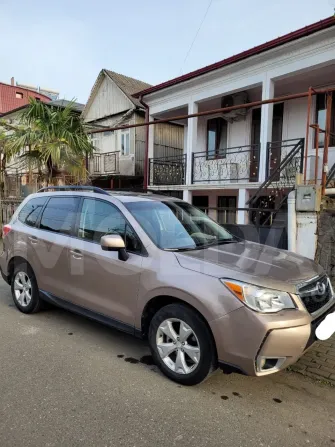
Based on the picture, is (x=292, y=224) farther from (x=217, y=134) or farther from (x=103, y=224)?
(x=217, y=134)

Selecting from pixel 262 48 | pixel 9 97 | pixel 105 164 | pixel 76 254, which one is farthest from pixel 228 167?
pixel 9 97

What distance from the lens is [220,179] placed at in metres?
10.8

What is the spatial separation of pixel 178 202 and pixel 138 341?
68.0 inches

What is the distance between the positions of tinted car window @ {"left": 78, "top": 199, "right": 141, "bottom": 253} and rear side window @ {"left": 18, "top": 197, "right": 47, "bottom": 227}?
39.9 inches

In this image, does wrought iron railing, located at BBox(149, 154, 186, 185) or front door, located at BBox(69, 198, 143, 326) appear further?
wrought iron railing, located at BBox(149, 154, 186, 185)

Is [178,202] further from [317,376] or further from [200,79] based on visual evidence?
[200,79]

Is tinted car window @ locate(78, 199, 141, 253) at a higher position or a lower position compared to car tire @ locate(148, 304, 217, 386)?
higher

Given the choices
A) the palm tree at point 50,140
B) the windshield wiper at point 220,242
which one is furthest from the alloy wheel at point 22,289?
the palm tree at point 50,140

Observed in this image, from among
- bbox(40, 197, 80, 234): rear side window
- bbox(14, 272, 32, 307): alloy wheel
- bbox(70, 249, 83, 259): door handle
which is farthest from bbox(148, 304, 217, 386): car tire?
bbox(14, 272, 32, 307): alloy wheel

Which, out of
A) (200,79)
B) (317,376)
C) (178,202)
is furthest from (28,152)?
(317,376)

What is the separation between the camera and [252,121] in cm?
1134

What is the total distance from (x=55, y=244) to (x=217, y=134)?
367 inches

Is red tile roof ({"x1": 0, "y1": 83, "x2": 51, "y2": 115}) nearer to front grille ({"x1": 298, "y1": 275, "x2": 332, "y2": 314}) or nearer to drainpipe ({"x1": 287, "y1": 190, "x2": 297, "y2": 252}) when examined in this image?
drainpipe ({"x1": 287, "y1": 190, "x2": 297, "y2": 252})

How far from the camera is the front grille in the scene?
288 cm
